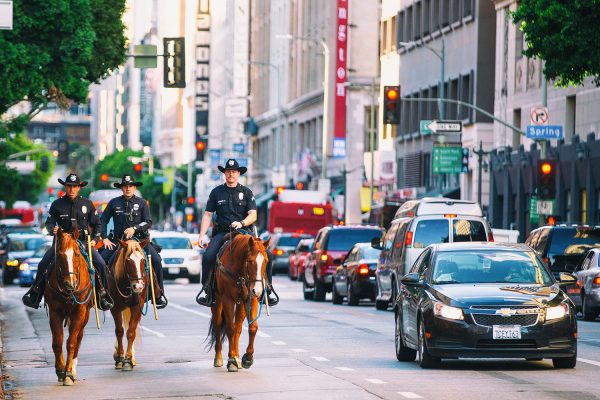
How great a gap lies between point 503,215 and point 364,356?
45.6 metres

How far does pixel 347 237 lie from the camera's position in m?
43.0

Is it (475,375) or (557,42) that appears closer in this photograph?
(475,375)

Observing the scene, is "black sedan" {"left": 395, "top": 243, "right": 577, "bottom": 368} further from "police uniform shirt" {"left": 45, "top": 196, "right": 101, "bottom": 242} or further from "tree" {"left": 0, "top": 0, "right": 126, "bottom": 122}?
"tree" {"left": 0, "top": 0, "right": 126, "bottom": 122}

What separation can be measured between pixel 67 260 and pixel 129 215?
229cm

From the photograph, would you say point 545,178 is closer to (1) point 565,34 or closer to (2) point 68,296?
(1) point 565,34

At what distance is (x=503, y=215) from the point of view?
66.4 meters

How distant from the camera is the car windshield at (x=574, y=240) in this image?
117 feet

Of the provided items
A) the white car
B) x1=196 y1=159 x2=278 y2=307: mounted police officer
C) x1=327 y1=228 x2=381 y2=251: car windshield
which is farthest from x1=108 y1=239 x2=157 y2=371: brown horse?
the white car

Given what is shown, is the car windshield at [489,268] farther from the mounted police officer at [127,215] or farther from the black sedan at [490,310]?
the mounted police officer at [127,215]

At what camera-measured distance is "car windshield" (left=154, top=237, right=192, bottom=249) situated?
2103 inches

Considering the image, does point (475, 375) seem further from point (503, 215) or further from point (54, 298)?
point (503, 215)

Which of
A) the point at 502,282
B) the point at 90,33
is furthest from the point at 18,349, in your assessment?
the point at 90,33

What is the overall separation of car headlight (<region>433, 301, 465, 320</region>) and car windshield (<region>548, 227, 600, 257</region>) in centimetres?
1729

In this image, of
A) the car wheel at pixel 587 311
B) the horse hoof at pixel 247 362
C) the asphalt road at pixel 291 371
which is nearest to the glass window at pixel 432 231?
the car wheel at pixel 587 311
